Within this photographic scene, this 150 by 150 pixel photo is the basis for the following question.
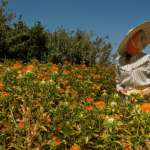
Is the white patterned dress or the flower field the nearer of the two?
the flower field

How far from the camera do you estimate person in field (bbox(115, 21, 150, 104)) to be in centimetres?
185

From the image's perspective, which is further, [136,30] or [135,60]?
[135,60]

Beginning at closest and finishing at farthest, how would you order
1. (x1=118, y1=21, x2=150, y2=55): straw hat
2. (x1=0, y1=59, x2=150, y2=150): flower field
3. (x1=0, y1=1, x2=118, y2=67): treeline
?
(x1=0, y1=59, x2=150, y2=150): flower field, (x1=118, y1=21, x2=150, y2=55): straw hat, (x1=0, y1=1, x2=118, y2=67): treeline

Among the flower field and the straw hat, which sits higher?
the straw hat

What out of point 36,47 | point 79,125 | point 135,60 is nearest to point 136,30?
point 135,60

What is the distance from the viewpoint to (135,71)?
6.31 feet

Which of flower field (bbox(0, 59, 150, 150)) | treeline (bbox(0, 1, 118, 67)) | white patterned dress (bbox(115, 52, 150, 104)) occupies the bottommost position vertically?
flower field (bbox(0, 59, 150, 150))

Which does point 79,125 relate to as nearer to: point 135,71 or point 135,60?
point 135,71

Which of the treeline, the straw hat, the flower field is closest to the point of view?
the flower field

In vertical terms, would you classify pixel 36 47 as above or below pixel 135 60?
above

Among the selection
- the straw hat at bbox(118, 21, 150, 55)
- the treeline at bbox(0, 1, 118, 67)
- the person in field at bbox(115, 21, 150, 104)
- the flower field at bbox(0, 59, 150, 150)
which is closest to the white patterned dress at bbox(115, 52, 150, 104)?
the person in field at bbox(115, 21, 150, 104)

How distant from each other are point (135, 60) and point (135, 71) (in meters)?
0.16

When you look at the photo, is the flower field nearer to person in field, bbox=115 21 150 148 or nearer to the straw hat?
person in field, bbox=115 21 150 148

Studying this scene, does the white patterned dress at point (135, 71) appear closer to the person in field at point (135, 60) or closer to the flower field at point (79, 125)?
the person in field at point (135, 60)
